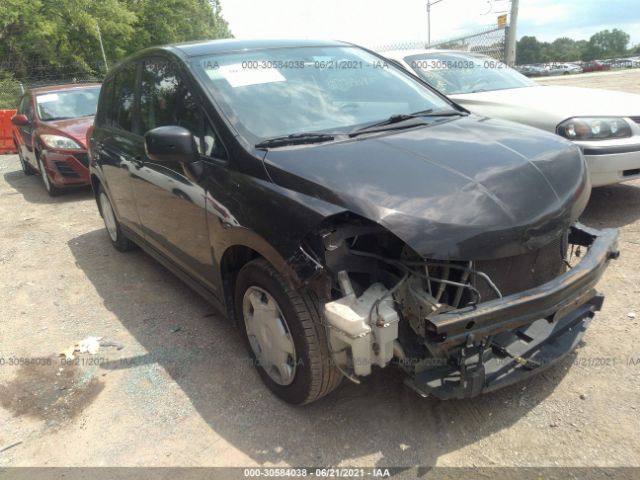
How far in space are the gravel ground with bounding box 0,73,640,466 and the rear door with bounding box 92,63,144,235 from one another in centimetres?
89

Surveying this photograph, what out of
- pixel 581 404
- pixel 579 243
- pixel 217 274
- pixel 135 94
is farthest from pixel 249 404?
pixel 135 94

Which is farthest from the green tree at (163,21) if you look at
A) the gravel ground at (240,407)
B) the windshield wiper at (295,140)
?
the windshield wiper at (295,140)

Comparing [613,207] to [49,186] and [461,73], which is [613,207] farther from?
[49,186]

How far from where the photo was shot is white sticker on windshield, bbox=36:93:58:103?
8.65 meters

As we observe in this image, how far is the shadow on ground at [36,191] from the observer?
7.94 metres

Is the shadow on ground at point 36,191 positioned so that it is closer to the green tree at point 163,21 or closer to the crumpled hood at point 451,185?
the crumpled hood at point 451,185

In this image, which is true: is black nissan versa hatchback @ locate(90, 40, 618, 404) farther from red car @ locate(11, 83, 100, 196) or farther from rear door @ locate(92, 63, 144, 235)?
red car @ locate(11, 83, 100, 196)

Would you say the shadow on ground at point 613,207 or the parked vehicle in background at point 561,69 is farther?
the parked vehicle in background at point 561,69

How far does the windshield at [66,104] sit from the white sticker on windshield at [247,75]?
6.47 meters

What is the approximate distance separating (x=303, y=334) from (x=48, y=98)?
833 centimetres

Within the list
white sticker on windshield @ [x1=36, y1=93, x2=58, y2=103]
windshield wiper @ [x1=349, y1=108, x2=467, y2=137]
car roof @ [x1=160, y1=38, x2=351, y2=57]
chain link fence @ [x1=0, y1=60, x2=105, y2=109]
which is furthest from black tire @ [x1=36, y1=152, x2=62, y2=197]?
chain link fence @ [x1=0, y1=60, x2=105, y2=109]

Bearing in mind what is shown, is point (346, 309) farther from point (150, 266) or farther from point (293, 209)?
point (150, 266)

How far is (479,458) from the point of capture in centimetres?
227

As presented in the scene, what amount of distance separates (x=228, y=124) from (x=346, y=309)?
1216 mm
